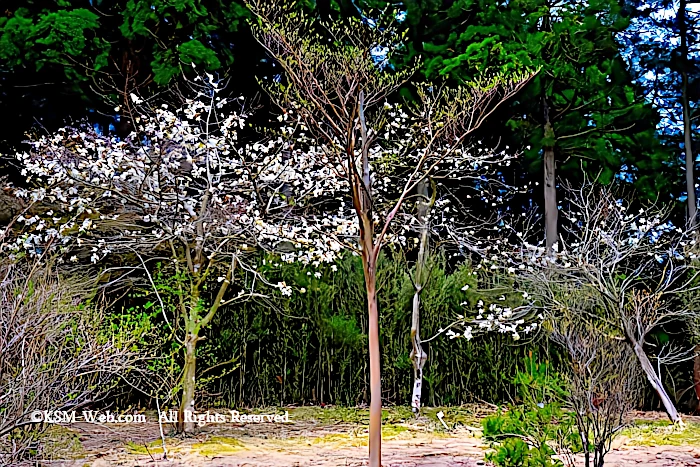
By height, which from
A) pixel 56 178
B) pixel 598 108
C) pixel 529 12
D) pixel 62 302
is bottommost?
pixel 62 302

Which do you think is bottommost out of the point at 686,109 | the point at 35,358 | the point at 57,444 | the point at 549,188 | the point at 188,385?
the point at 57,444

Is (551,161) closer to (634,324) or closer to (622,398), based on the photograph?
(634,324)

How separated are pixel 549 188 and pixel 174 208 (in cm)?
458

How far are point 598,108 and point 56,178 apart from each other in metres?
6.30

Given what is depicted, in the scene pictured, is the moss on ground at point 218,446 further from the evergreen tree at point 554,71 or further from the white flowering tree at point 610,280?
the evergreen tree at point 554,71

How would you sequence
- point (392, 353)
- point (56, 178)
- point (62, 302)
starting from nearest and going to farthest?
point (62, 302), point (56, 178), point (392, 353)

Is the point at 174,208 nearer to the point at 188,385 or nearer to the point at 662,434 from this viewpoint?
the point at 188,385

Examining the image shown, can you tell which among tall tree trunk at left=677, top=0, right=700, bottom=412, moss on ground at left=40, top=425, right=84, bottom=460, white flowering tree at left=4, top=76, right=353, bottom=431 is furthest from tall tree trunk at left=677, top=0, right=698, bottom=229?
moss on ground at left=40, top=425, right=84, bottom=460

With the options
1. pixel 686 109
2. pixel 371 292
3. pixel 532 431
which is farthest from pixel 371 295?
pixel 686 109

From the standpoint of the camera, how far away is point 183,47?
22.1 feet

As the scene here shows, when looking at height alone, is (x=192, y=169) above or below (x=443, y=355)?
above

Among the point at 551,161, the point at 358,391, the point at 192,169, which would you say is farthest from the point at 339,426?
the point at 551,161

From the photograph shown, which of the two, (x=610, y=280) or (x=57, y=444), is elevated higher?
(x=610, y=280)

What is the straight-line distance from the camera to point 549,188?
764 cm
